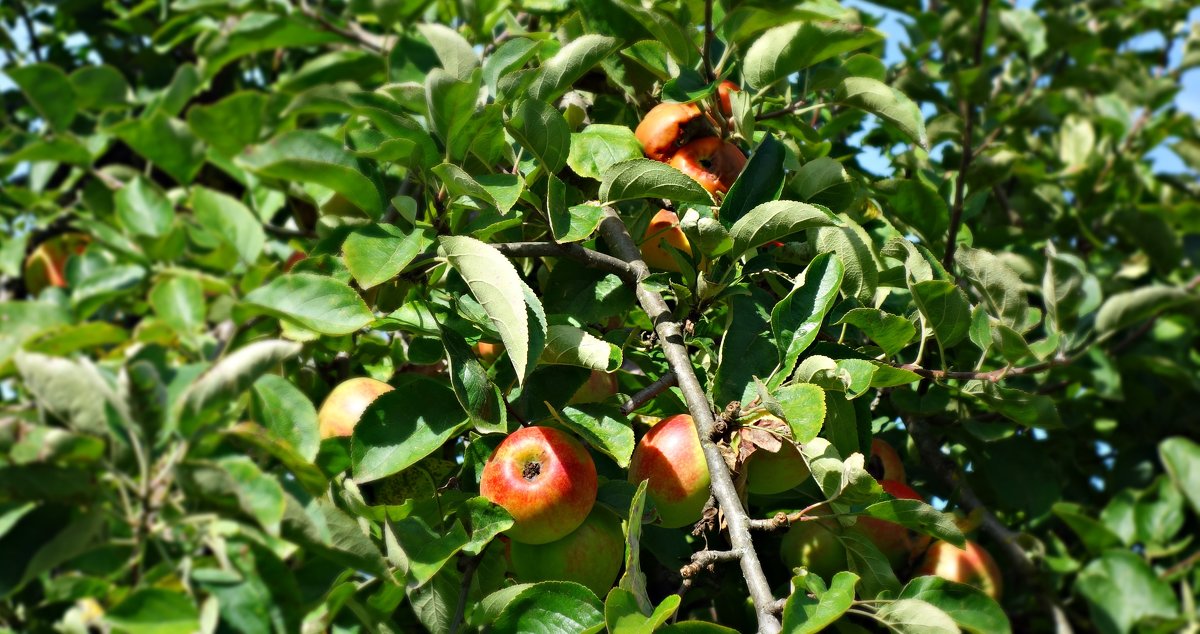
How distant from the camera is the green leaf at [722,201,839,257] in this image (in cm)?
132

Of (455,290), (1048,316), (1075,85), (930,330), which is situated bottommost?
(1075,85)

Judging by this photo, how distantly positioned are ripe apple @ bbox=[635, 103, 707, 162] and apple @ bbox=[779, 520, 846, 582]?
633mm

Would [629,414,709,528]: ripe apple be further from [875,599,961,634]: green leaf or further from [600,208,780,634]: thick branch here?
[875,599,961,634]: green leaf

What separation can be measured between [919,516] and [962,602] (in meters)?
0.20

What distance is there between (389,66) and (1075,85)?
2268 mm

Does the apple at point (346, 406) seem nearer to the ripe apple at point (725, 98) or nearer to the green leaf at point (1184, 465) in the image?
the ripe apple at point (725, 98)

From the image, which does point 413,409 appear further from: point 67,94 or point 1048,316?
point 1048,316

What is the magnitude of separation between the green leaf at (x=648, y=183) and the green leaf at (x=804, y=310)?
0.57ft

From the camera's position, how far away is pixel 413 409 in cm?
132

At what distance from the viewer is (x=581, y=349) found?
130 cm

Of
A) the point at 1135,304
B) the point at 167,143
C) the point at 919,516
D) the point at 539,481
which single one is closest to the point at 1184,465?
the point at 1135,304

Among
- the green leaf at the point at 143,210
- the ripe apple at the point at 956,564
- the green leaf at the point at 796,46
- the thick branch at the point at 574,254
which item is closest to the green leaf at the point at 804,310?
the thick branch at the point at 574,254

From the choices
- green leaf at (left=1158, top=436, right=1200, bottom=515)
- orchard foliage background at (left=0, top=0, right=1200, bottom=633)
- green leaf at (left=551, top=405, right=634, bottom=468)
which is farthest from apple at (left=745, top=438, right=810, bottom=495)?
green leaf at (left=1158, top=436, right=1200, bottom=515)

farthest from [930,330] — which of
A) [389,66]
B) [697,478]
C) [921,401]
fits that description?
[389,66]
